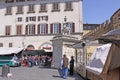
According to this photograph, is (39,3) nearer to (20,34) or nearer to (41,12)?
(41,12)

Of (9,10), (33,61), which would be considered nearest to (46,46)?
(9,10)

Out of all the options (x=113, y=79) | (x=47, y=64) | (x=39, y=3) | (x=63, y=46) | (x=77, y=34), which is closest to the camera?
(x=113, y=79)

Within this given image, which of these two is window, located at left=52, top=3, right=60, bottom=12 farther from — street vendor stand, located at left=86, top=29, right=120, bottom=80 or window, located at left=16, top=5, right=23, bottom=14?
street vendor stand, located at left=86, top=29, right=120, bottom=80

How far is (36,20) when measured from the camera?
5356 cm

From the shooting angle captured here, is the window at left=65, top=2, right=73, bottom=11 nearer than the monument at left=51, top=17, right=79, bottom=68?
No

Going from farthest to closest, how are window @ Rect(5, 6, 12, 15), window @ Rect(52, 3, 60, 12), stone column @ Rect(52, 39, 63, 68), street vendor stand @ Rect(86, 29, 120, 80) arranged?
window @ Rect(5, 6, 12, 15)
window @ Rect(52, 3, 60, 12)
stone column @ Rect(52, 39, 63, 68)
street vendor stand @ Rect(86, 29, 120, 80)

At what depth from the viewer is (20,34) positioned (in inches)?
2117

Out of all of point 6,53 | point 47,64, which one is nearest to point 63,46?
point 47,64

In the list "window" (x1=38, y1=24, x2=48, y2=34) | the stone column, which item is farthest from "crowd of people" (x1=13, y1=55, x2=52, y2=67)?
"window" (x1=38, y1=24, x2=48, y2=34)

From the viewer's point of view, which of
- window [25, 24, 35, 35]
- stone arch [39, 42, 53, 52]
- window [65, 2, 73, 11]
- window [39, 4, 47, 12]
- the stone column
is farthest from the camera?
window [25, 24, 35, 35]

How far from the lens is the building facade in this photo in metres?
51.2

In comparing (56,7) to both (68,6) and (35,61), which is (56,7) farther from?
(35,61)

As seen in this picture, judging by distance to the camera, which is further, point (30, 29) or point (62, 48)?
point (30, 29)

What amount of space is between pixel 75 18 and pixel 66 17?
1499 mm
